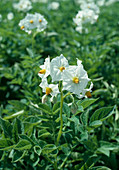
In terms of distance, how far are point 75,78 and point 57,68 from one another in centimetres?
10

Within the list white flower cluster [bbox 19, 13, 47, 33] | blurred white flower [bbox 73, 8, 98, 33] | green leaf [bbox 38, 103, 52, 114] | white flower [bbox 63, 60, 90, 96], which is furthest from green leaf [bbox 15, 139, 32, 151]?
blurred white flower [bbox 73, 8, 98, 33]

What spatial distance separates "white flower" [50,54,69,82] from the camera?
1037 millimetres

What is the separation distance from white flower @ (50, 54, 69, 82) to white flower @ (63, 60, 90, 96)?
40mm

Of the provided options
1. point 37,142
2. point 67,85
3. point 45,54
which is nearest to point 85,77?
point 67,85

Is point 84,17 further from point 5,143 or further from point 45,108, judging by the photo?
point 5,143

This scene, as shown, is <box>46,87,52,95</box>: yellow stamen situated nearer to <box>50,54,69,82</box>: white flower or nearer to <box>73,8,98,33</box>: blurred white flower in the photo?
<box>50,54,69,82</box>: white flower

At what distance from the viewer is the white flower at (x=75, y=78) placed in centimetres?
101

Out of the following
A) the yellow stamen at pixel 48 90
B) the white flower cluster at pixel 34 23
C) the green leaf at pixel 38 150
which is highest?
the white flower cluster at pixel 34 23

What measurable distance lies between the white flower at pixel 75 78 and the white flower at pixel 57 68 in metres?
0.04

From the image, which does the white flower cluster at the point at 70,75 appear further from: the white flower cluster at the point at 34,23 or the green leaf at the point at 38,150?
the white flower cluster at the point at 34,23

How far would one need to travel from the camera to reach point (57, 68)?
3.45 ft

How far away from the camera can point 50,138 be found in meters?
1.55

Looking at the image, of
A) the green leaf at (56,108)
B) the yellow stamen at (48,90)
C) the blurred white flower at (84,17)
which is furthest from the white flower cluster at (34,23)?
the yellow stamen at (48,90)

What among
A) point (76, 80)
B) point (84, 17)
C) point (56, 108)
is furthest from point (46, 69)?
point (84, 17)
